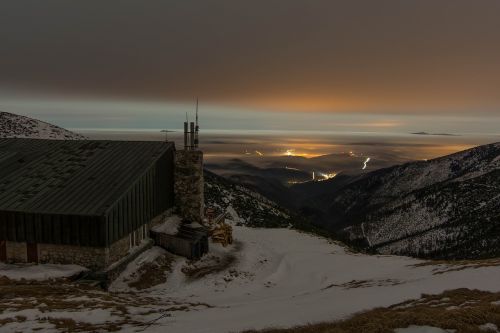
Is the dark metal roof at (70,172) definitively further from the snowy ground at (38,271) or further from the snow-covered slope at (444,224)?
the snow-covered slope at (444,224)

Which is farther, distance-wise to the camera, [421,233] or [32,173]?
[421,233]

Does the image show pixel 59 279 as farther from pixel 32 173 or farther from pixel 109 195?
pixel 32 173

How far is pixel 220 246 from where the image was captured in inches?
1184

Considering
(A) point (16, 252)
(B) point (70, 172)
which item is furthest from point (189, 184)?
(A) point (16, 252)

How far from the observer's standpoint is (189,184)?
32.2 meters

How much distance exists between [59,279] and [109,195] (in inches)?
222

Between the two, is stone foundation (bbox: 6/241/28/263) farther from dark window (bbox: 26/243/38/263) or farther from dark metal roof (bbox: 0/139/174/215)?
dark metal roof (bbox: 0/139/174/215)

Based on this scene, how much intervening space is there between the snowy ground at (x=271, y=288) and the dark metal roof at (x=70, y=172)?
5188 mm

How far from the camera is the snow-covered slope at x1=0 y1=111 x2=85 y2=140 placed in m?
99.6

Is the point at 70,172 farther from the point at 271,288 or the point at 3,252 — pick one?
the point at 271,288

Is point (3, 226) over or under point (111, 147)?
under

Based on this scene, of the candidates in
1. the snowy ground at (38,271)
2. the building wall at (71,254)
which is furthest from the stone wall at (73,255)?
the snowy ground at (38,271)

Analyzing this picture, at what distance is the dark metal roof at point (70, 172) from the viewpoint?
22.9m

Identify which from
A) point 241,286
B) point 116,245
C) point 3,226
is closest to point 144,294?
point 116,245
